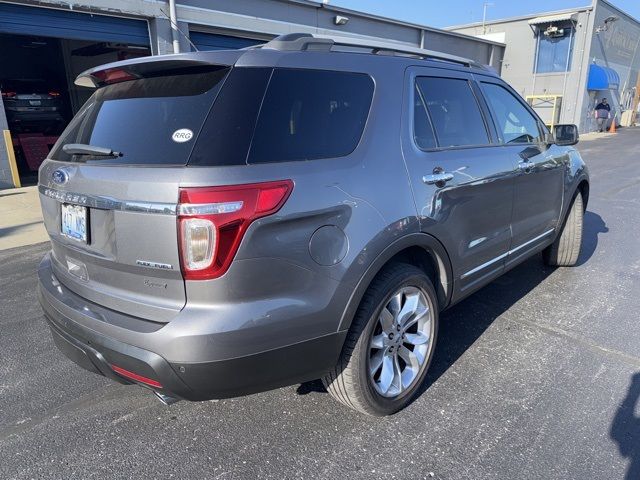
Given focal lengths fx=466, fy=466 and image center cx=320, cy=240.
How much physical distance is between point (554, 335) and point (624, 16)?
32.8 metres

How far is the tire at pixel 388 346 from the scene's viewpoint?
2.32 meters

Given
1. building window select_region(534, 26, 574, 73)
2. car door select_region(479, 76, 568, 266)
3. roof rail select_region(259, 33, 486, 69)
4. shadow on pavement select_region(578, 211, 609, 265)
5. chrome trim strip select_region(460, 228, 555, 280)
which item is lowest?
shadow on pavement select_region(578, 211, 609, 265)

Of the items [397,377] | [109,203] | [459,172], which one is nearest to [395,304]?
[397,377]

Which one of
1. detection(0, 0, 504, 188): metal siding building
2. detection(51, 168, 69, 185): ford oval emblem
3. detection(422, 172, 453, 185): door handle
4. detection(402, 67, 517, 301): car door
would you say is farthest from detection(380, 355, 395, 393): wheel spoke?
detection(0, 0, 504, 188): metal siding building

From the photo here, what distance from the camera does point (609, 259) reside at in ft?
17.0

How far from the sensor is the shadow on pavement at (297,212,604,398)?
3074 mm

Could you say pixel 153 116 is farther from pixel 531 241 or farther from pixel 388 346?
pixel 531 241

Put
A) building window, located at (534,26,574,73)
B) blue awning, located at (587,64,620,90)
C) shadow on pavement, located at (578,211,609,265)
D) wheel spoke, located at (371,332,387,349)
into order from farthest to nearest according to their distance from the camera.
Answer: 1. building window, located at (534,26,574,73)
2. blue awning, located at (587,64,620,90)
3. shadow on pavement, located at (578,211,609,265)
4. wheel spoke, located at (371,332,387,349)

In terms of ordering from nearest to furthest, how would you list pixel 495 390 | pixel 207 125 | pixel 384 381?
pixel 207 125, pixel 384 381, pixel 495 390

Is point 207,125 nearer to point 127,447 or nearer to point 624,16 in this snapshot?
point 127,447

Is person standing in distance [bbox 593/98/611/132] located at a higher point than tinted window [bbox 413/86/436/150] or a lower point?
lower

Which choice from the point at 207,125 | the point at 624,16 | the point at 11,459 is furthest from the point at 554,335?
the point at 624,16

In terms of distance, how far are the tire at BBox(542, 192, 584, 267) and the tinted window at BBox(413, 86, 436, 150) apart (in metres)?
2.58

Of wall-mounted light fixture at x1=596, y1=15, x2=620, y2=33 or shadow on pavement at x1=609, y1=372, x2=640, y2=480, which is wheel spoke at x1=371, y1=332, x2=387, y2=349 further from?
wall-mounted light fixture at x1=596, y1=15, x2=620, y2=33
